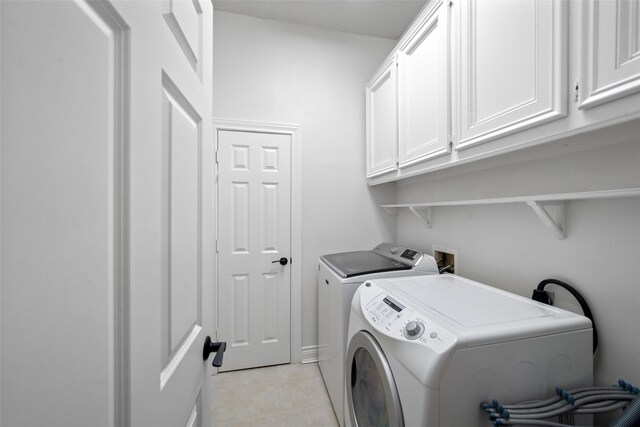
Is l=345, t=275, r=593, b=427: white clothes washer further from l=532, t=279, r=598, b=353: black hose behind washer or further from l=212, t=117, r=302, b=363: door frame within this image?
l=212, t=117, r=302, b=363: door frame

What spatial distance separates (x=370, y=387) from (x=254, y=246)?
57.9 inches

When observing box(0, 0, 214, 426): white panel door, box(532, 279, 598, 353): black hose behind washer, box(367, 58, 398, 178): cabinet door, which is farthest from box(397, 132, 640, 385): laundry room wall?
box(0, 0, 214, 426): white panel door

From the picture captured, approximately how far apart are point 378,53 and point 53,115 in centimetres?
275

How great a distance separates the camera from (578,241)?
104cm

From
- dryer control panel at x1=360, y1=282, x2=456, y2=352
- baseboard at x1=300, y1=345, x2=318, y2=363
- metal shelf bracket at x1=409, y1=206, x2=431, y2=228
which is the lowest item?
baseboard at x1=300, y1=345, x2=318, y2=363

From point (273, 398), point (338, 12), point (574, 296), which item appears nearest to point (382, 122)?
point (338, 12)

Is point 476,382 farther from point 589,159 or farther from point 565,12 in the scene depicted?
point 565,12

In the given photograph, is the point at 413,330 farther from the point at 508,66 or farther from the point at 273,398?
the point at 273,398

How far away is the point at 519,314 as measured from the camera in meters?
0.92

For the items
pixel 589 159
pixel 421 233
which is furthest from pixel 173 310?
pixel 421 233

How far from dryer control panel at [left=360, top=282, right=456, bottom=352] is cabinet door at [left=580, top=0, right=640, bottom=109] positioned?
80cm

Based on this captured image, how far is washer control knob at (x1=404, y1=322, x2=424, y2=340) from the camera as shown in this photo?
0.84m

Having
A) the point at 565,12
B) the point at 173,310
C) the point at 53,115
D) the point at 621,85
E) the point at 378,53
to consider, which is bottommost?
the point at 173,310

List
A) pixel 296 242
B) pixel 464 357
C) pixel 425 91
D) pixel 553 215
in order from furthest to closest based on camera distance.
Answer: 1. pixel 296 242
2. pixel 425 91
3. pixel 553 215
4. pixel 464 357
